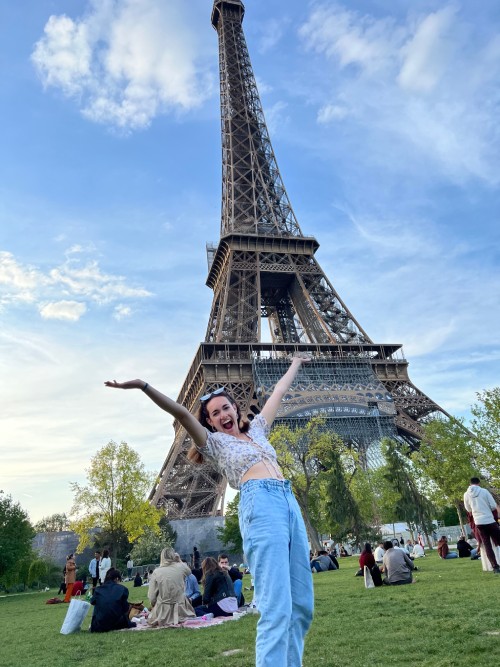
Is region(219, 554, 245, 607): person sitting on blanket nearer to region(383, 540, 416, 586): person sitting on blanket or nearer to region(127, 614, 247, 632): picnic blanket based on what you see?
region(127, 614, 247, 632): picnic blanket

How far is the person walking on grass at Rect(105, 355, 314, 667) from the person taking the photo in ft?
9.47

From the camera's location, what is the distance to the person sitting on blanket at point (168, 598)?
27.9ft

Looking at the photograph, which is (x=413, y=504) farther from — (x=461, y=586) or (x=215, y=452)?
(x=215, y=452)

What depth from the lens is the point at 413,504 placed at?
37.3 meters

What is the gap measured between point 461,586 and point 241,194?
155ft

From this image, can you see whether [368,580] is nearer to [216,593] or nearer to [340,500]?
[216,593]

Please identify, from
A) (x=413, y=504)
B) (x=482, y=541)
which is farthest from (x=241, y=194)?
(x=482, y=541)

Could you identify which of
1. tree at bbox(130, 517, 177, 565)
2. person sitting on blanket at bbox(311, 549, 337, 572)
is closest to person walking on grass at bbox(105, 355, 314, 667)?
person sitting on blanket at bbox(311, 549, 337, 572)

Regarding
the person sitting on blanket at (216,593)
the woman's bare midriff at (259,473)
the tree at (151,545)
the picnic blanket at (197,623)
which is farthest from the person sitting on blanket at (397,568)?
the tree at (151,545)

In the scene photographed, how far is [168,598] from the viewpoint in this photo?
28.0 ft

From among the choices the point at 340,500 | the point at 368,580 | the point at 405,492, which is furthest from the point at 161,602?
the point at 405,492

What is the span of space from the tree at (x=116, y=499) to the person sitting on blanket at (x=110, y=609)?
23.8 meters

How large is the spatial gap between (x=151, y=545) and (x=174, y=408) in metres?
35.7

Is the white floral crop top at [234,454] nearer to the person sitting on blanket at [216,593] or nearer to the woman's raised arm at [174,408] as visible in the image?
the woman's raised arm at [174,408]
